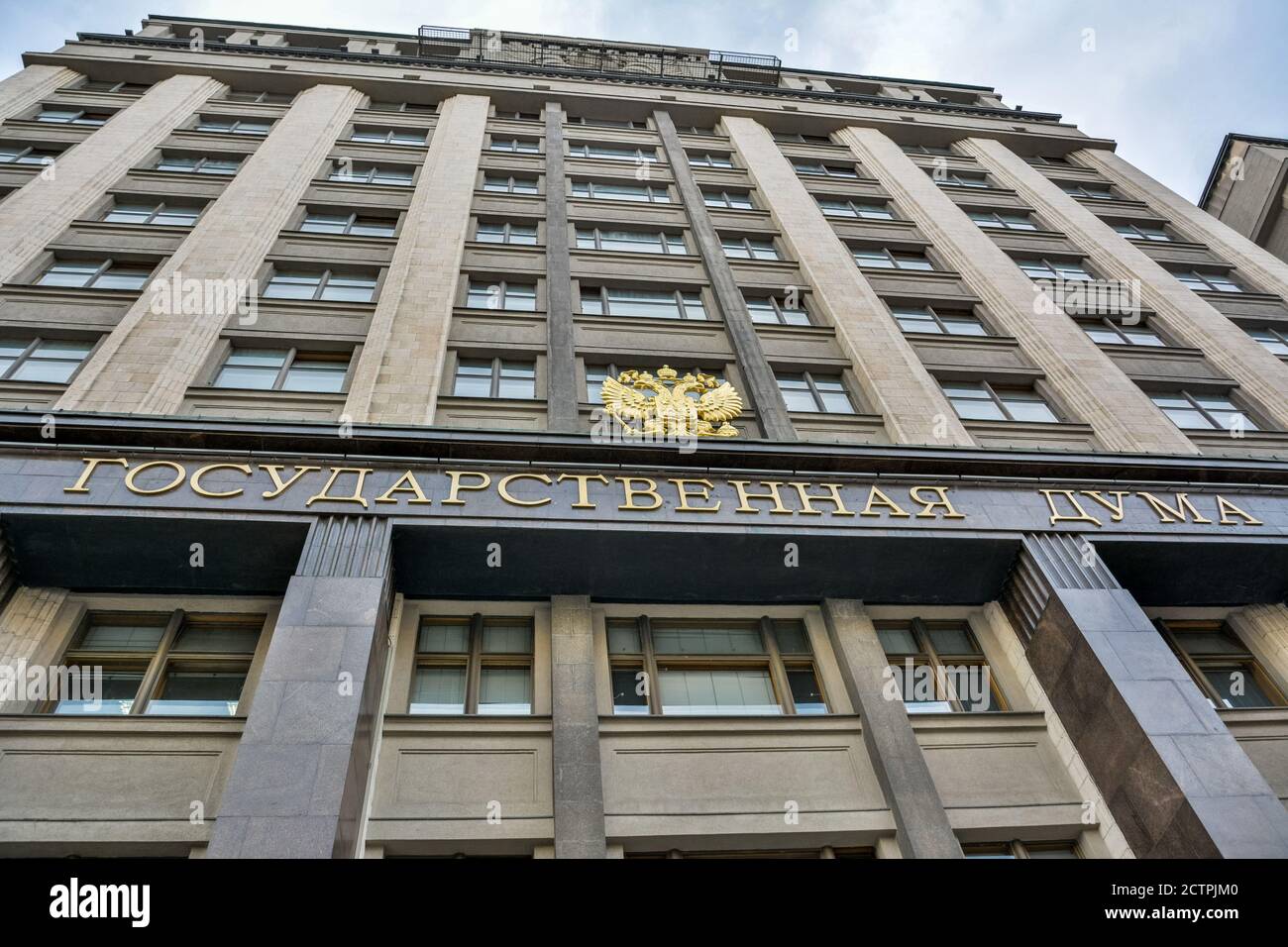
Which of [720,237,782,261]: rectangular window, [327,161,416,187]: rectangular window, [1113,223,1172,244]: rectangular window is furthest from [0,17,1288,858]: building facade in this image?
[1113,223,1172,244]: rectangular window

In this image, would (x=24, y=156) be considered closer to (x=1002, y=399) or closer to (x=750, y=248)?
(x=750, y=248)

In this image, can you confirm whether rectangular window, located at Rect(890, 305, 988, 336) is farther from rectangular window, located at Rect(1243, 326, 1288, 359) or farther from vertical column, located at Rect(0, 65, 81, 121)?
vertical column, located at Rect(0, 65, 81, 121)

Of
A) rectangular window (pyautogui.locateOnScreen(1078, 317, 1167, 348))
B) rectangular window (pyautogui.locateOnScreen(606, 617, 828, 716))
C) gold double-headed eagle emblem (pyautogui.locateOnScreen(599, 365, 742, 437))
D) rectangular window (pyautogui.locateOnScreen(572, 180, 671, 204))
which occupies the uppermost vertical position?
rectangular window (pyautogui.locateOnScreen(572, 180, 671, 204))

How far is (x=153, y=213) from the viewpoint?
73.7 ft

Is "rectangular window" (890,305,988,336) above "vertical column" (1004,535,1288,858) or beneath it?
above

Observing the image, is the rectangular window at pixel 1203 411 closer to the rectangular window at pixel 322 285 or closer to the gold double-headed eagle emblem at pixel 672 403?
the gold double-headed eagle emblem at pixel 672 403

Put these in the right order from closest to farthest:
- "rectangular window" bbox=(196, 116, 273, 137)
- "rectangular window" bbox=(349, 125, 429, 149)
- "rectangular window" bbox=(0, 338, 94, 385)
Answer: "rectangular window" bbox=(0, 338, 94, 385) → "rectangular window" bbox=(196, 116, 273, 137) → "rectangular window" bbox=(349, 125, 429, 149)

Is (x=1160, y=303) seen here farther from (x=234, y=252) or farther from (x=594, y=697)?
(x=234, y=252)

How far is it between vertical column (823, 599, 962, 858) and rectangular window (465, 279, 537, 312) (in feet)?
34.5

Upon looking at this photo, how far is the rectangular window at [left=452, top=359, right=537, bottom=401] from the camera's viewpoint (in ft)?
55.9

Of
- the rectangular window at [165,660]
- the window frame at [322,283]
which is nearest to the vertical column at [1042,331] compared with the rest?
the window frame at [322,283]

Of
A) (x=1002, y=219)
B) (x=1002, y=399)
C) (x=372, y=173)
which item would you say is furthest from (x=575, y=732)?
(x=1002, y=219)

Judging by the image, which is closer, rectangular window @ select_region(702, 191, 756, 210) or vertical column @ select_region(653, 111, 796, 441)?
vertical column @ select_region(653, 111, 796, 441)

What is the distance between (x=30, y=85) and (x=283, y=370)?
2178 centimetres
